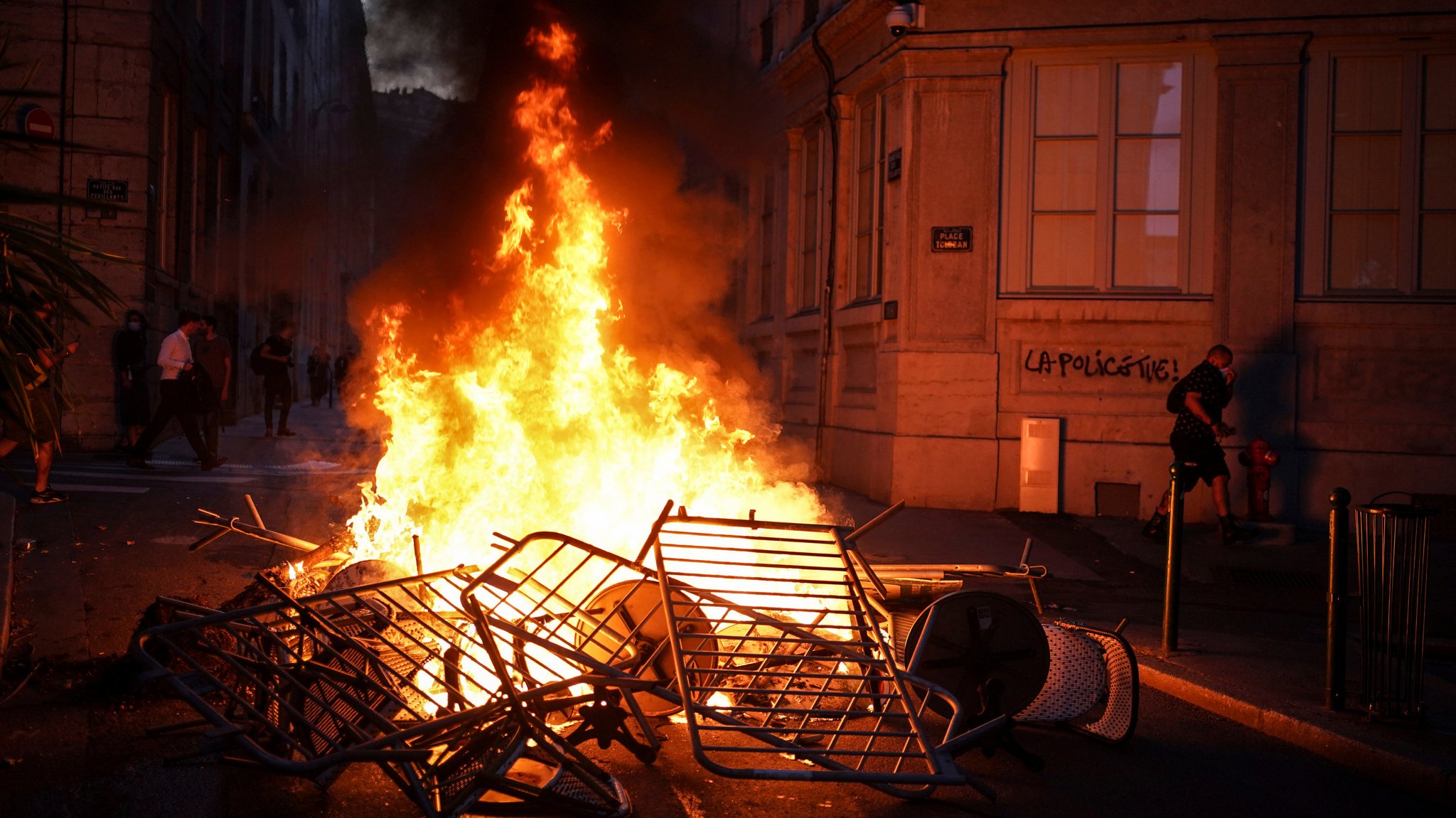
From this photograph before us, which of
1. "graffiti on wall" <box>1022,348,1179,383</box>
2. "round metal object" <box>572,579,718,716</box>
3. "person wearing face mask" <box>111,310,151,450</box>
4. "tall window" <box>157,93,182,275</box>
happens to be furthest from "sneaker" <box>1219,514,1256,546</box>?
"tall window" <box>157,93,182,275</box>

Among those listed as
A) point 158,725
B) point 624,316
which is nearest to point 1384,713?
point 158,725

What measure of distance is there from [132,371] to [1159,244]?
11.1 meters

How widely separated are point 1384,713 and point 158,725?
15.5 ft

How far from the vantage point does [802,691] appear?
12.5ft

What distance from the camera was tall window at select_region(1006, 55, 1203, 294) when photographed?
10969mm

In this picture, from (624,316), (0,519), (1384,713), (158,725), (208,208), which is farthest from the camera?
(208,208)

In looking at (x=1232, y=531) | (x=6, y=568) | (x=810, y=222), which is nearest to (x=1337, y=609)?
(x=1232, y=531)

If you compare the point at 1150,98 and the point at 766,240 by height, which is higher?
the point at 1150,98

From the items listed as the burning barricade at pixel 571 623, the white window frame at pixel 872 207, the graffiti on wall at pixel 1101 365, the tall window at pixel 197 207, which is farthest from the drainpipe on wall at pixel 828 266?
the tall window at pixel 197 207

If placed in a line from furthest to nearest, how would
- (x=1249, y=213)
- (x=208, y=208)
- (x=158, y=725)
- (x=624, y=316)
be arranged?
(x=208, y=208)
(x=624, y=316)
(x=1249, y=213)
(x=158, y=725)

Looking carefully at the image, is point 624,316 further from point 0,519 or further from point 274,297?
point 274,297

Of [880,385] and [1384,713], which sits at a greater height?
[880,385]

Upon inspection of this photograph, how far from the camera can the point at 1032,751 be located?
4.19 metres

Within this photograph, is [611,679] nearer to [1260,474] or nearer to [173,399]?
[1260,474]
